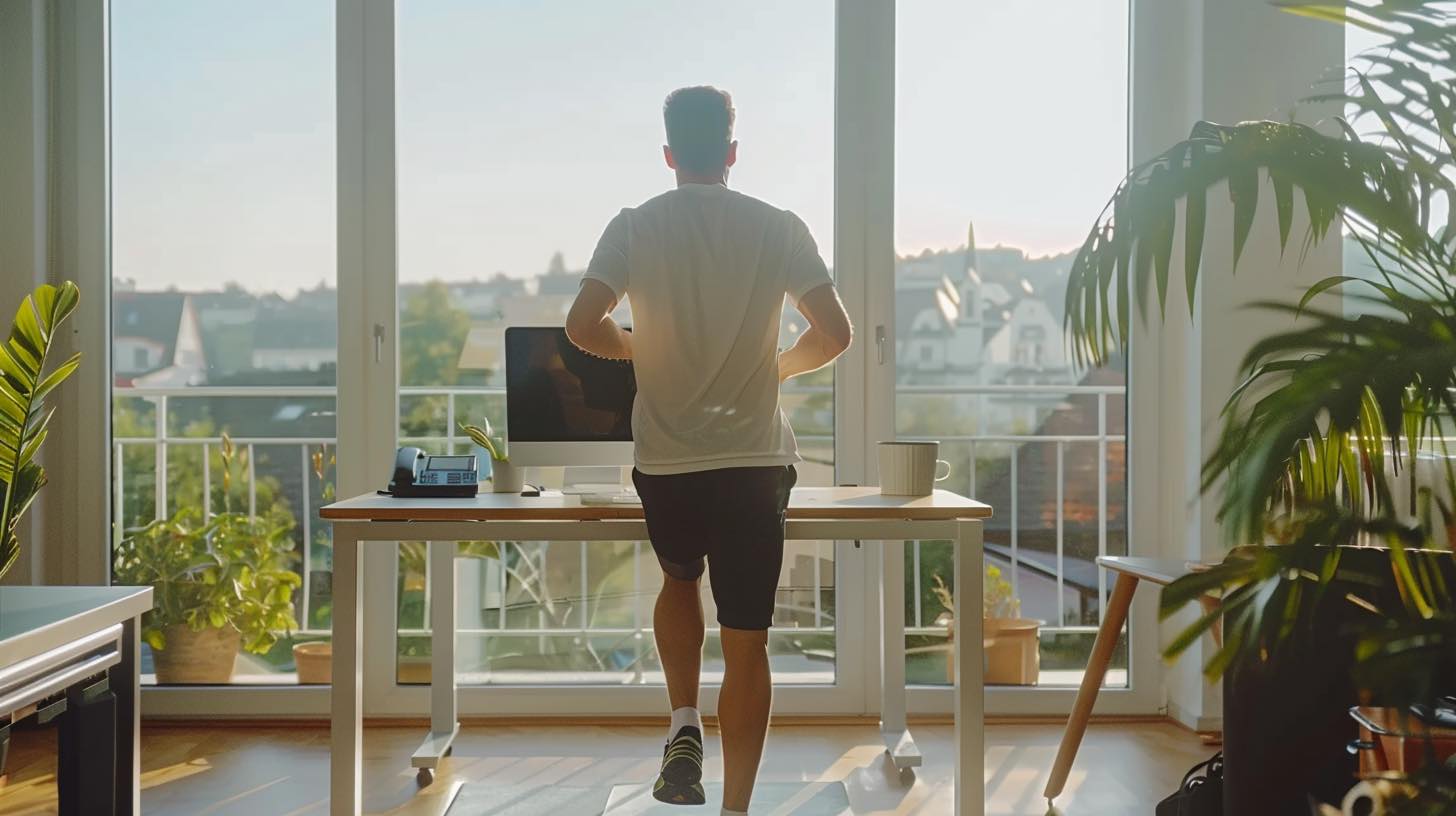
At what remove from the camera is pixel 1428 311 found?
0.99m

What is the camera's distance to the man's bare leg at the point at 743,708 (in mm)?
2174

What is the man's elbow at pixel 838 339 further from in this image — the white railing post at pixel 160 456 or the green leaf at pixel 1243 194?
the white railing post at pixel 160 456

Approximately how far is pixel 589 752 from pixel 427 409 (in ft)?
3.65

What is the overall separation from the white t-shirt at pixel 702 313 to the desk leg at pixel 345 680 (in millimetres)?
666

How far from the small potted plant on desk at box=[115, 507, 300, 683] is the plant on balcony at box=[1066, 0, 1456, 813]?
277 centimetres

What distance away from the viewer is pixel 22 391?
261 cm

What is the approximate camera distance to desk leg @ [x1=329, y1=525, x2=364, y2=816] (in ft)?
7.51

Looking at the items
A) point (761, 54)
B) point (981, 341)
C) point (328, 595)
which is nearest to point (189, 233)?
point (328, 595)

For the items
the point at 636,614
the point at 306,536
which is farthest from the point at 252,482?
the point at 636,614

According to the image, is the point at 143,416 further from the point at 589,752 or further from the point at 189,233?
the point at 589,752

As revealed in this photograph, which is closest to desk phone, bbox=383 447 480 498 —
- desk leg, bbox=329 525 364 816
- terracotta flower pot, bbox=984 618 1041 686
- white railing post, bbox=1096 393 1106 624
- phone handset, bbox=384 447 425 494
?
phone handset, bbox=384 447 425 494

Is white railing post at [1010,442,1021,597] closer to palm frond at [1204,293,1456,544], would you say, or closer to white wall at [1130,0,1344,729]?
white wall at [1130,0,1344,729]

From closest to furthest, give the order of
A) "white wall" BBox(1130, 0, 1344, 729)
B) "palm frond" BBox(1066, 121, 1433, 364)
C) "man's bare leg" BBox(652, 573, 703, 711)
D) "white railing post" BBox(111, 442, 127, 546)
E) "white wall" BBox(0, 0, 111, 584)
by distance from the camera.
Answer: "palm frond" BBox(1066, 121, 1433, 364), "man's bare leg" BBox(652, 573, 703, 711), "white wall" BBox(1130, 0, 1344, 729), "white wall" BBox(0, 0, 111, 584), "white railing post" BBox(111, 442, 127, 546)

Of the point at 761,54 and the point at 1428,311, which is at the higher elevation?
the point at 761,54
